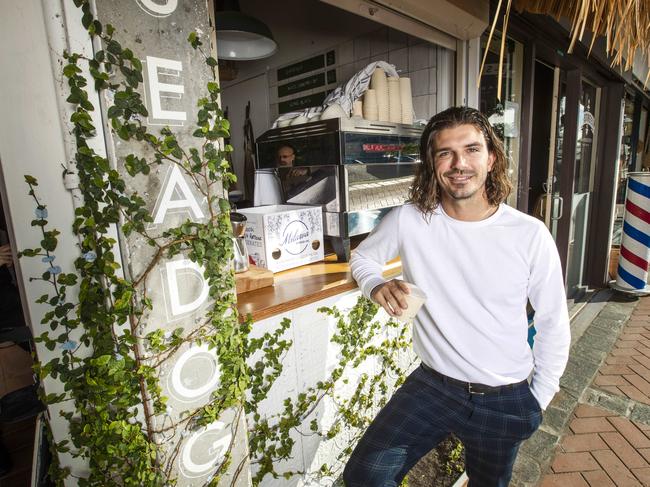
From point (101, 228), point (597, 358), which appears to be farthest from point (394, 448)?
point (597, 358)

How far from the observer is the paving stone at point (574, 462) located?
2.40 metres

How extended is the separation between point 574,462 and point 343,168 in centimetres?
230

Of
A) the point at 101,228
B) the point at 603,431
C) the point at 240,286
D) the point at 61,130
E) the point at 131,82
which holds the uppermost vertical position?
the point at 131,82

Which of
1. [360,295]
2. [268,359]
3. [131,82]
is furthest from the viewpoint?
[360,295]

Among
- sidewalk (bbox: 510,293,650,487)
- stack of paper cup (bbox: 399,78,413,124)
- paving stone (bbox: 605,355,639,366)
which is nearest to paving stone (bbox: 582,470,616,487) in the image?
sidewalk (bbox: 510,293,650,487)

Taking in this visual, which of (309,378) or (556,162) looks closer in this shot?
(309,378)

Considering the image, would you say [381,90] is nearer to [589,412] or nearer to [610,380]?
[589,412]

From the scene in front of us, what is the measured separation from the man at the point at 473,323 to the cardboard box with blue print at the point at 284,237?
61 cm

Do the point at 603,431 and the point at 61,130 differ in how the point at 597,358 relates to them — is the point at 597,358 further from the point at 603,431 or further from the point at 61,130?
the point at 61,130

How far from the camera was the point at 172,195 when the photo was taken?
1241mm

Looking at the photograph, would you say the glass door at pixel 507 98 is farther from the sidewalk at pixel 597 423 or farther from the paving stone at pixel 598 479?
the paving stone at pixel 598 479

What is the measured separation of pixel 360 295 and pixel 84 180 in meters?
1.40

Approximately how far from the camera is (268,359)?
5.66 feet

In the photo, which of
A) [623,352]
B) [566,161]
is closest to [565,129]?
[566,161]
